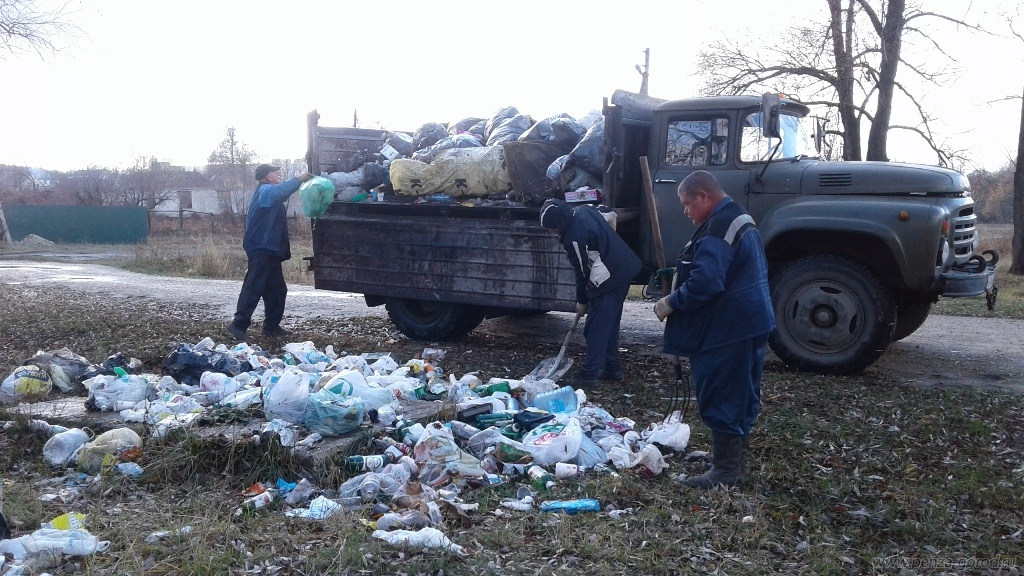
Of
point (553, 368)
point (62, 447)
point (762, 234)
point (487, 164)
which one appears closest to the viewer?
point (62, 447)

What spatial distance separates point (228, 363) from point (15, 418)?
1.55 metres

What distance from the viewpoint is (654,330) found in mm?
9539

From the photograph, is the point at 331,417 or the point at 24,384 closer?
the point at 331,417

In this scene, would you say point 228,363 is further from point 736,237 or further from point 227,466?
point 736,237

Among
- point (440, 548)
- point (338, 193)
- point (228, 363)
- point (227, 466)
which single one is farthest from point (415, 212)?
point (440, 548)

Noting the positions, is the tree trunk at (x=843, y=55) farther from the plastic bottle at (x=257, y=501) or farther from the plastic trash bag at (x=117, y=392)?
the plastic bottle at (x=257, y=501)

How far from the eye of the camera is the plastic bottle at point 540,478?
4.46 metres

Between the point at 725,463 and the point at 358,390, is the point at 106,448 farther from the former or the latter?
the point at 725,463

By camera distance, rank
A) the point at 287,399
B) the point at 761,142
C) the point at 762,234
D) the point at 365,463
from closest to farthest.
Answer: the point at 365,463
the point at 287,399
the point at 762,234
the point at 761,142

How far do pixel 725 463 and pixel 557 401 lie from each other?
5.22 ft

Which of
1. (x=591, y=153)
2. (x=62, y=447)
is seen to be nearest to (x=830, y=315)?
(x=591, y=153)

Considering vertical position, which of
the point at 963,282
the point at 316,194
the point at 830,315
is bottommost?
the point at 830,315

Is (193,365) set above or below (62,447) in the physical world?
above

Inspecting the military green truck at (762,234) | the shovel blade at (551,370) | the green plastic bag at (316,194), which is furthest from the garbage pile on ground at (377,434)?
the green plastic bag at (316,194)
